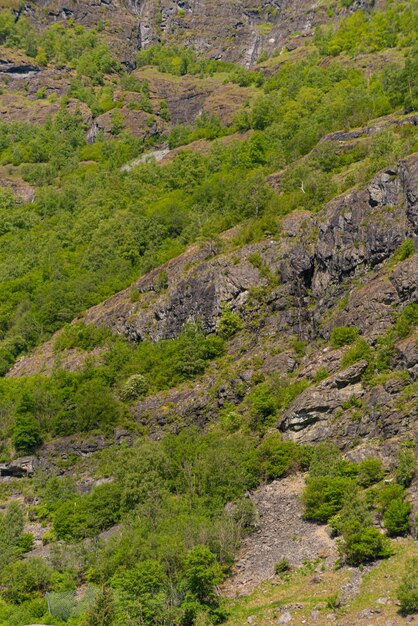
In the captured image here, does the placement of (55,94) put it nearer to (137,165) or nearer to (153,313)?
(137,165)

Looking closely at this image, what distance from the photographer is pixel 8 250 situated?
123 m

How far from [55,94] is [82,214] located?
78.3 metres

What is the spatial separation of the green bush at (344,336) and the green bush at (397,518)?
69.7ft

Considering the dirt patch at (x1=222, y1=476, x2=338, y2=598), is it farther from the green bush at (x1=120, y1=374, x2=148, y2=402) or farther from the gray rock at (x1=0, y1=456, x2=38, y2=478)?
the gray rock at (x1=0, y1=456, x2=38, y2=478)

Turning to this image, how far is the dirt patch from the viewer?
4338 cm

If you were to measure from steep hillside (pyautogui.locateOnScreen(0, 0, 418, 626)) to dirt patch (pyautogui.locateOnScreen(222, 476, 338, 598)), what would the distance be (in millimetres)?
178

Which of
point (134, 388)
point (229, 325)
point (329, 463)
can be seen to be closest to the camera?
point (329, 463)

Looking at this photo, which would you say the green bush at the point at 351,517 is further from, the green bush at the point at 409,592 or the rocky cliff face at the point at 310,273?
the rocky cliff face at the point at 310,273

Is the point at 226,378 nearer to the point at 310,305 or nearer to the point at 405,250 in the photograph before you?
the point at 310,305

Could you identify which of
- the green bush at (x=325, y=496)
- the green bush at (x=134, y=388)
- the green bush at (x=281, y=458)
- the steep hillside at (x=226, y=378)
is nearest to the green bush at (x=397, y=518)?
the steep hillside at (x=226, y=378)

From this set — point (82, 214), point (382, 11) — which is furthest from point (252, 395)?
point (382, 11)

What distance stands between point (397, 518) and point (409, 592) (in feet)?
26.3

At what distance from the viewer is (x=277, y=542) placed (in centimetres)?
4666

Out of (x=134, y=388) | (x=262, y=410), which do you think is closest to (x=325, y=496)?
(x=262, y=410)
